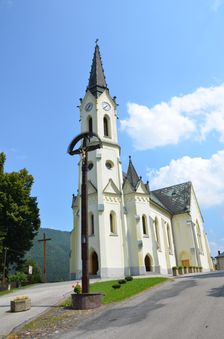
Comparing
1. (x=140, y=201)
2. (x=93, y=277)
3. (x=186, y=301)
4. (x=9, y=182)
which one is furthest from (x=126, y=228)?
(x=186, y=301)

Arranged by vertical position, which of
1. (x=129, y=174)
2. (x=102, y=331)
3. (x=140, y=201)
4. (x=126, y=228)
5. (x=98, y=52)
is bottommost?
(x=102, y=331)

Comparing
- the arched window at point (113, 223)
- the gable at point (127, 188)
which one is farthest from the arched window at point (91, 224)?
the gable at point (127, 188)

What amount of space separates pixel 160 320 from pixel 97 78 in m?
38.2

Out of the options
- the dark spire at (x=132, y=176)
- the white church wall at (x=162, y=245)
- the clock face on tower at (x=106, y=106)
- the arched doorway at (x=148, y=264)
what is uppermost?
the clock face on tower at (x=106, y=106)

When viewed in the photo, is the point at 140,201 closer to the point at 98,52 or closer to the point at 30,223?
the point at 30,223

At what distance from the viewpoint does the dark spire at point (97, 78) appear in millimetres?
42700

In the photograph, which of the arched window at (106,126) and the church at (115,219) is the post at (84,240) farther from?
the arched window at (106,126)

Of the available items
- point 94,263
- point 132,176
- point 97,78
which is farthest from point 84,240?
point 97,78

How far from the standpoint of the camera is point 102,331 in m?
9.55

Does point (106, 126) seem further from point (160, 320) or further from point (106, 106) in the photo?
point (160, 320)

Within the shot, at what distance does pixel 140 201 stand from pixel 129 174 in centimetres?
398

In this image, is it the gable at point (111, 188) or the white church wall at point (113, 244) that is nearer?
the white church wall at point (113, 244)

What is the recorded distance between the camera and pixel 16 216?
32.5 m

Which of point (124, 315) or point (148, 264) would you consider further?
point (148, 264)
